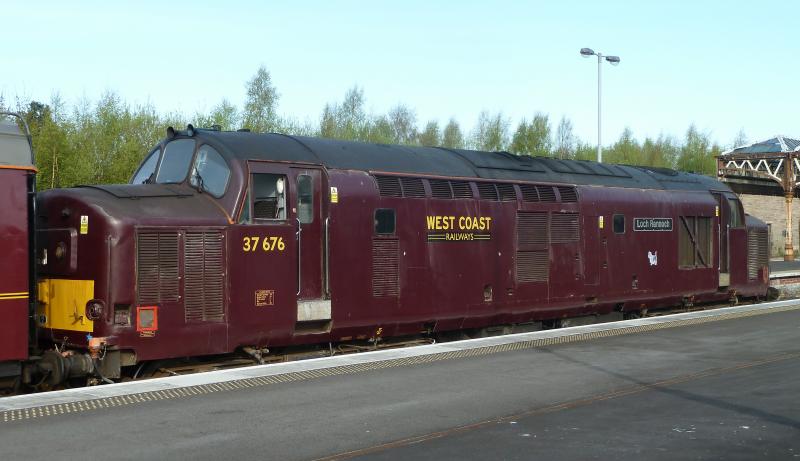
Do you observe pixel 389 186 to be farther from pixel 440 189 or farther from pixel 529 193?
pixel 529 193

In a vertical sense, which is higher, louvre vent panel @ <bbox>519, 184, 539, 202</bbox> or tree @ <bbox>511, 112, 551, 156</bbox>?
tree @ <bbox>511, 112, 551, 156</bbox>

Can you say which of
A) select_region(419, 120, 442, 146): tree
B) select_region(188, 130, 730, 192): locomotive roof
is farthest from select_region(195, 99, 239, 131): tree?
select_region(419, 120, 442, 146): tree

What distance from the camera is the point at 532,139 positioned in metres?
64.4

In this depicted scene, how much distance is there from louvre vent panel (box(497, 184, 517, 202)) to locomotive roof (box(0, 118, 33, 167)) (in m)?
8.49

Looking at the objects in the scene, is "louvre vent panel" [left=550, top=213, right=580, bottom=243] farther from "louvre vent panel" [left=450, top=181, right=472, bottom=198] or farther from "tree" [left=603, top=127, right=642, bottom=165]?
"tree" [left=603, top=127, right=642, bottom=165]

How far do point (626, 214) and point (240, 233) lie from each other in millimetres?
10056

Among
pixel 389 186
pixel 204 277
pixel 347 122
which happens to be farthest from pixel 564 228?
pixel 347 122

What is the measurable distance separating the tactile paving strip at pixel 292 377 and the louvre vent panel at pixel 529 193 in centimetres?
274

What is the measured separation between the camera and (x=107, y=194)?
38.4 feet

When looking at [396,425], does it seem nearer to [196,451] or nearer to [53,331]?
[196,451]

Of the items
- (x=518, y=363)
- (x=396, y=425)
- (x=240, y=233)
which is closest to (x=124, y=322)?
(x=240, y=233)

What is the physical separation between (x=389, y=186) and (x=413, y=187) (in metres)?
0.53

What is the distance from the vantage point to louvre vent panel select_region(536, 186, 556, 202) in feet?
57.2

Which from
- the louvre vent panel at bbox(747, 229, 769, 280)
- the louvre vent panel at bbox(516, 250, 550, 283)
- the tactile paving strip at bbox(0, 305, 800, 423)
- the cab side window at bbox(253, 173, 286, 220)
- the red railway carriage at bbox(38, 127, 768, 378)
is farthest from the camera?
the louvre vent panel at bbox(747, 229, 769, 280)
